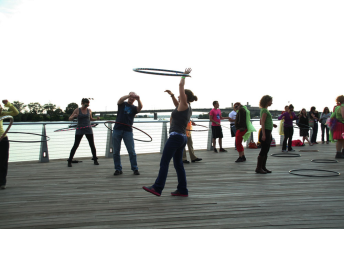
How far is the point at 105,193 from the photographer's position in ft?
16.7

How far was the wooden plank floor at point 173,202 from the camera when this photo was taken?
354cm

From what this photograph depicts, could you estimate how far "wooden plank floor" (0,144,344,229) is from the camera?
11.6 ft

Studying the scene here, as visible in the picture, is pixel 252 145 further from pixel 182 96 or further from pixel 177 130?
pixel 182 96

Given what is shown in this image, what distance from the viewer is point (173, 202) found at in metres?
4.46

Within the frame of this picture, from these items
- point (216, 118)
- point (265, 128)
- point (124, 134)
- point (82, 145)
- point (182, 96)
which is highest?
point (182, 96)

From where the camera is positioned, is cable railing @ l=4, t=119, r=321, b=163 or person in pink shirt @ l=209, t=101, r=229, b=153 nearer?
cable railing @ l=4, t=119, r=321, b=163

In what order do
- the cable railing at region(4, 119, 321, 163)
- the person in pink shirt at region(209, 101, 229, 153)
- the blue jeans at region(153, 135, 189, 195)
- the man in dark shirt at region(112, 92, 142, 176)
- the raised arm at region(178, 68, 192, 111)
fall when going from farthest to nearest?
the person in pink shirt at region(209, 101, 229, 153)
the cable railing at region(4, 119, 321, 163)
the man in dark shirt at region(112, 92, 142, 176)
the blue jeans at region(153, 135, 189, 195)
the raised arm at region(178, 68, 192, 111)

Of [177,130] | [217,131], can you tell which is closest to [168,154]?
A: [177,130]

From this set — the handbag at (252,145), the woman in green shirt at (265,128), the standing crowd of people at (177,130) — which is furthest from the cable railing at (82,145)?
the woman in green shirt at (265,128)

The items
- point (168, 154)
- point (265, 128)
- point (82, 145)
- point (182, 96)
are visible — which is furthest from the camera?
point (82, 145)

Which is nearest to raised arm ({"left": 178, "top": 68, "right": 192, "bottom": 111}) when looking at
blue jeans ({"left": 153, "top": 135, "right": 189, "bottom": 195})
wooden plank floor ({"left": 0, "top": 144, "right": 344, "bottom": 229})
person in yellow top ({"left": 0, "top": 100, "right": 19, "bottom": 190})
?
blue jeans ({"left": 153, "top": 135, "right": 189, "bottom": 195})

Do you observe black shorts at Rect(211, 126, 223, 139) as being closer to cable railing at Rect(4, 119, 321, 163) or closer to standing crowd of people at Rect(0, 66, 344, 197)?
standing crowd of people at Rect(0, 66, 344, 197)

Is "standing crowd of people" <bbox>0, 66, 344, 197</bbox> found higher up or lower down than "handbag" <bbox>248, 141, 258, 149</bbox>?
higher up
